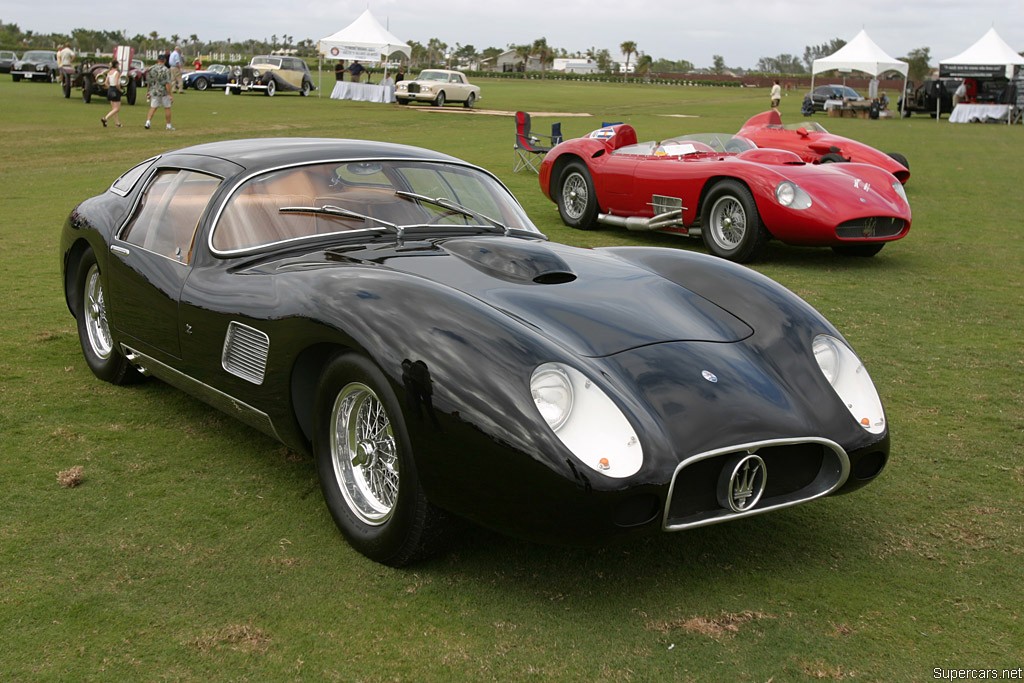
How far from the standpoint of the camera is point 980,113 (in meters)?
39.8

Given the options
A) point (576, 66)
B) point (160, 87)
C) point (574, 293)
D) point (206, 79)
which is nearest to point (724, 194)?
point (574, 293)

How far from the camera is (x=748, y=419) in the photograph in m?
3.25

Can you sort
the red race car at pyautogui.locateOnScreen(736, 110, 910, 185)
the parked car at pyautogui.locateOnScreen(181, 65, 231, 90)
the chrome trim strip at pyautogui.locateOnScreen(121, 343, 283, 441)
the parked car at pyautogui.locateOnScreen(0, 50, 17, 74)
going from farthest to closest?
the parked car at pyautogui.locateOnScreen(0, 50, 17, 74), the parked car at pyautogui.locateOnScreen(181, 65, 231, 90), the red race car at pyautogui.locateOnScreen(736, 110, 910, 185), the chrome trim strip at pyautogui.locateOnScreen(121, 343, 283, 441)

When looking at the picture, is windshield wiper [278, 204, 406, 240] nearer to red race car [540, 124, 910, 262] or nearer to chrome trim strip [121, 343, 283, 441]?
chrome trim strip [121, 343, 283, 441]

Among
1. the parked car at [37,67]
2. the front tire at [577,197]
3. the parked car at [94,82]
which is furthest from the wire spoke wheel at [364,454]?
the parked car at [37,67]

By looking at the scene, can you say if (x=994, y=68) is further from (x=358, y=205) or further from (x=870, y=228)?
(x=358, y=205)

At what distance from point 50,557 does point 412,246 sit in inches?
68.6

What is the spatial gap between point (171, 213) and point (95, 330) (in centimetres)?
112

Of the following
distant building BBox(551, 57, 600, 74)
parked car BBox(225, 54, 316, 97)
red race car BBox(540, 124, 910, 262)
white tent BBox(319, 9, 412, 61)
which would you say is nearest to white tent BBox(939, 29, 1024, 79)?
white tent BBox(319, 9, 412, 61)

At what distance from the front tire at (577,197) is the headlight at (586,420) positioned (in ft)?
27.1

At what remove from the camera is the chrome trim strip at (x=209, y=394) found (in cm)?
405

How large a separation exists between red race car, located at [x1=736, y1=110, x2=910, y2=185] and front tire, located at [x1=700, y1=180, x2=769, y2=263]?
4367 mm

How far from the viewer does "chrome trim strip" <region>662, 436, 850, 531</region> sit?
3055mm

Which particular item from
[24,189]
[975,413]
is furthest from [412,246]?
[24,189]
